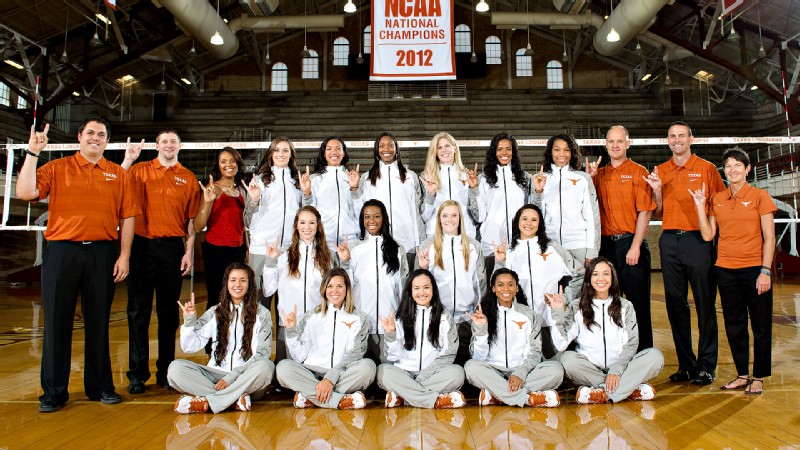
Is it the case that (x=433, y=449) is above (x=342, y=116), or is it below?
below

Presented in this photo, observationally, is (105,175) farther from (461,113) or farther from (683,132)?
(461,113)

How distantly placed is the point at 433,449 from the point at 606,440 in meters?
0.94

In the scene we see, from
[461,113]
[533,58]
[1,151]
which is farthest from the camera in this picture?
[533,58]

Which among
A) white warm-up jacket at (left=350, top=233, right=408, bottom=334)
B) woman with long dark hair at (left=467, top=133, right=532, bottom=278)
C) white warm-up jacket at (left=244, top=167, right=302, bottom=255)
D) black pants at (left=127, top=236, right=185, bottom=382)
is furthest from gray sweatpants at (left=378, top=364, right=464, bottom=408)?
black pants at (left=127, top=236, right=185, bottom=382)

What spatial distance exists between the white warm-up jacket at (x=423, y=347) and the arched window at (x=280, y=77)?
2303 centimetres

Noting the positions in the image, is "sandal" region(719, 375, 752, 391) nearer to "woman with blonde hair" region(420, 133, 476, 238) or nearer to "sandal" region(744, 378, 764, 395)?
"sandal" region(744, 378, 764, 395)

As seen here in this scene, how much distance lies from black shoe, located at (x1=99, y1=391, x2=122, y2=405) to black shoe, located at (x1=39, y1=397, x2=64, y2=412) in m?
0.27

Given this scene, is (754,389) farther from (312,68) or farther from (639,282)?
(312,68)

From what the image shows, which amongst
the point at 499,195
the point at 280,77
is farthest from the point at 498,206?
the point at 280,77

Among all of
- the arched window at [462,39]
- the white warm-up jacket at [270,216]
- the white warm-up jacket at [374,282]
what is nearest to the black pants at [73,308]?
the white warm-up jacket at [270,216]

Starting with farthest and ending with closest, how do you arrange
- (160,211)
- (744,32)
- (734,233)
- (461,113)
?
(461,113)
(744,32)
(160,211)
(734,233)

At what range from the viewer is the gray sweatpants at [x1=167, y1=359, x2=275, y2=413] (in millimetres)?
3514

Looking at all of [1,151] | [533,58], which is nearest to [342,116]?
[533,58]

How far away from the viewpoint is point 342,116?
71.5 ft
